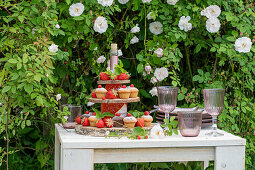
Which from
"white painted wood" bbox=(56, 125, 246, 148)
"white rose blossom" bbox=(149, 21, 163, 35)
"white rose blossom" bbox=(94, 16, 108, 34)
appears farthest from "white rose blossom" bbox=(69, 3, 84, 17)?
"white painted wood" bbox=(56, 125, 246, 148)

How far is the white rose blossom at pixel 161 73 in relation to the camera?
262 centimetres

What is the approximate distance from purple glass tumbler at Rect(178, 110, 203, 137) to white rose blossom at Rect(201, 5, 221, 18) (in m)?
0.94

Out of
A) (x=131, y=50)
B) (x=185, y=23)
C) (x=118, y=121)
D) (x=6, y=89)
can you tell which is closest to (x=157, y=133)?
(x=118, y=121)

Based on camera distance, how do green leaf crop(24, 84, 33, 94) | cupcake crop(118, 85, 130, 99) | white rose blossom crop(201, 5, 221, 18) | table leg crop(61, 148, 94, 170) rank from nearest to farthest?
table leg crop(61, 148, 94, 170) < cupcake crop(118, 85, 130, 99) < green leaf crop(24, 84, 33, 94) < white rose blossom crop(201, 5, 221, 18)

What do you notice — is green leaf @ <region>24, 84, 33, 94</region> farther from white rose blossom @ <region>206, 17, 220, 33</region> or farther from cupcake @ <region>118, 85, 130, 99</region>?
white rose blossom @ <region>206, 17, 220, 33</region>

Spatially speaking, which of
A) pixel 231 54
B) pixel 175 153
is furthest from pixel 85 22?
pixel 175 153

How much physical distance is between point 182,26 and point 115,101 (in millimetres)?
942

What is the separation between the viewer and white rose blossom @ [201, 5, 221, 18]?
8.23ft

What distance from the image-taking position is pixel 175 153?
66.9 inches

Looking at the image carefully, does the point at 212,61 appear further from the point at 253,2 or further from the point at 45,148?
the point at 45,148

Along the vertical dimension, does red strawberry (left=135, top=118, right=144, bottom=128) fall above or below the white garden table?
above

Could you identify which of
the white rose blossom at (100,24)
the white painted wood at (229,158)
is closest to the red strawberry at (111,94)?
the white painted wood at (229,158)

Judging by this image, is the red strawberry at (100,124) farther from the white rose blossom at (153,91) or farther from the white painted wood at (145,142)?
the white rose blossom at (153,91)

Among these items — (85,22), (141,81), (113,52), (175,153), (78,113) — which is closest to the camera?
(175,153)
